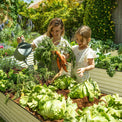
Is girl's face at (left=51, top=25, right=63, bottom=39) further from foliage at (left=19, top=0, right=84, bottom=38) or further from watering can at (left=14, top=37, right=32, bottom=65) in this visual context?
foliage at (left=19, top=0, right=84, bottom=38)

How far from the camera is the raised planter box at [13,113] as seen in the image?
169 cm

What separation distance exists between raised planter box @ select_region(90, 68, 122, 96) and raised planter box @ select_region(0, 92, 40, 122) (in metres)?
1.76

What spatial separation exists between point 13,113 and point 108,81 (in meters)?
1.85

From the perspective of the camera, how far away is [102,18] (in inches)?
253

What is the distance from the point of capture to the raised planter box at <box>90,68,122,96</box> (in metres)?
3.01

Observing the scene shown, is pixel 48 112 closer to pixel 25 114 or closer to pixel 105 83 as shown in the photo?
pixel 25 114

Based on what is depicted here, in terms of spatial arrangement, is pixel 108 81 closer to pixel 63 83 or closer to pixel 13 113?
pixel 63 83

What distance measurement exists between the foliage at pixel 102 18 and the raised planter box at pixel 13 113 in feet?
16.8

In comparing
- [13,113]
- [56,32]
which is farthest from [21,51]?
[13,113]

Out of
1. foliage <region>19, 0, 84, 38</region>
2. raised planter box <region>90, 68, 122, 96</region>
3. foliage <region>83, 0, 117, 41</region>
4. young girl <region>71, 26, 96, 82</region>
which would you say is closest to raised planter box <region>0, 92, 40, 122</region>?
young girl <region>71, 26, 96, 82</region>

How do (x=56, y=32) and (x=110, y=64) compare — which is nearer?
(x=56, y=32)

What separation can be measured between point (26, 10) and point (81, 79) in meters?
9.27

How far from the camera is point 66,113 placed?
5.08ft

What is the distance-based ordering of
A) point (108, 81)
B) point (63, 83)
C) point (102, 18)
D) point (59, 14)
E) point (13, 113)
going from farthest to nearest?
1. point (59, 14)
2. point (102, 18)
3. point (108, 81)
4. point (63, 83)
5. point (13, 113)
